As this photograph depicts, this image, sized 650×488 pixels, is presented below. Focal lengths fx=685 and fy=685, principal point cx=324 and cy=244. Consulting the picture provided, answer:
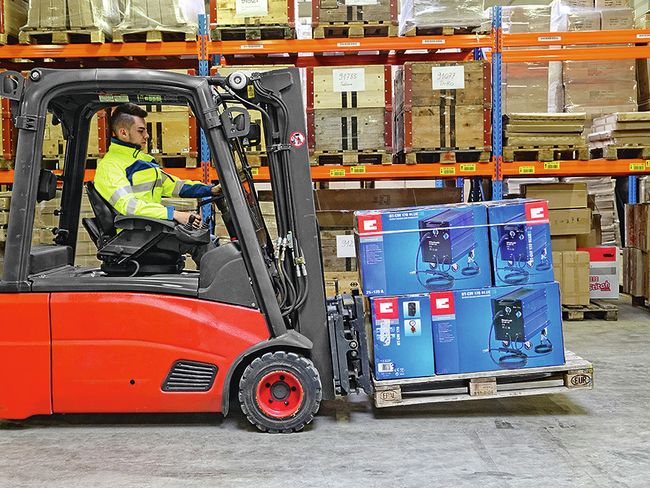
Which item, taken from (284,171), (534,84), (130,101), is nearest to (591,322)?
(534,84)

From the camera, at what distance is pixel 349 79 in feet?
24.0

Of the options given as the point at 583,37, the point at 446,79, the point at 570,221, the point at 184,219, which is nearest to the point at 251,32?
the point at 446,79

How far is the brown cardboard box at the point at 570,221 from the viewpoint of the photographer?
26.3 feet

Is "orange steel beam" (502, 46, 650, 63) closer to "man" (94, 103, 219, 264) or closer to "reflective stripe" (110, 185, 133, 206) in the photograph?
"man" (94, 103, 219, 264)

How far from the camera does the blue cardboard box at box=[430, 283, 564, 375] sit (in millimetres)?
4473

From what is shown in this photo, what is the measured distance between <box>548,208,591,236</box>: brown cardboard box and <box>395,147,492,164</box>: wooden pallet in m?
1.16

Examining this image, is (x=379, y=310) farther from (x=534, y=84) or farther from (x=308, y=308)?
(x=534, y=84)

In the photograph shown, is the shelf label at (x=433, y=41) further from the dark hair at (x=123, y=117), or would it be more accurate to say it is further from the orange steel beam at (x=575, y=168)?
the dark hair at (x=123, y=117)

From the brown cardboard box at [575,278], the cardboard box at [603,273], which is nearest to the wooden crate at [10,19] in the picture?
the brown cardboard box at [575,278]

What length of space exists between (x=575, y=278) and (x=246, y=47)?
4649 millimetres

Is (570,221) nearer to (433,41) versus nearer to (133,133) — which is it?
(433,41)

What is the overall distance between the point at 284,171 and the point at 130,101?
1.05 meters

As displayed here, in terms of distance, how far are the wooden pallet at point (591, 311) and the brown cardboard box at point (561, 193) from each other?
48.5 inches

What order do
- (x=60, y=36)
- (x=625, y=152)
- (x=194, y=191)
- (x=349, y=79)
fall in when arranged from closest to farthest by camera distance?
(x=194, y=191)
(x=349, y=79)
(x=60, y=36)
(x=625, y=152)
